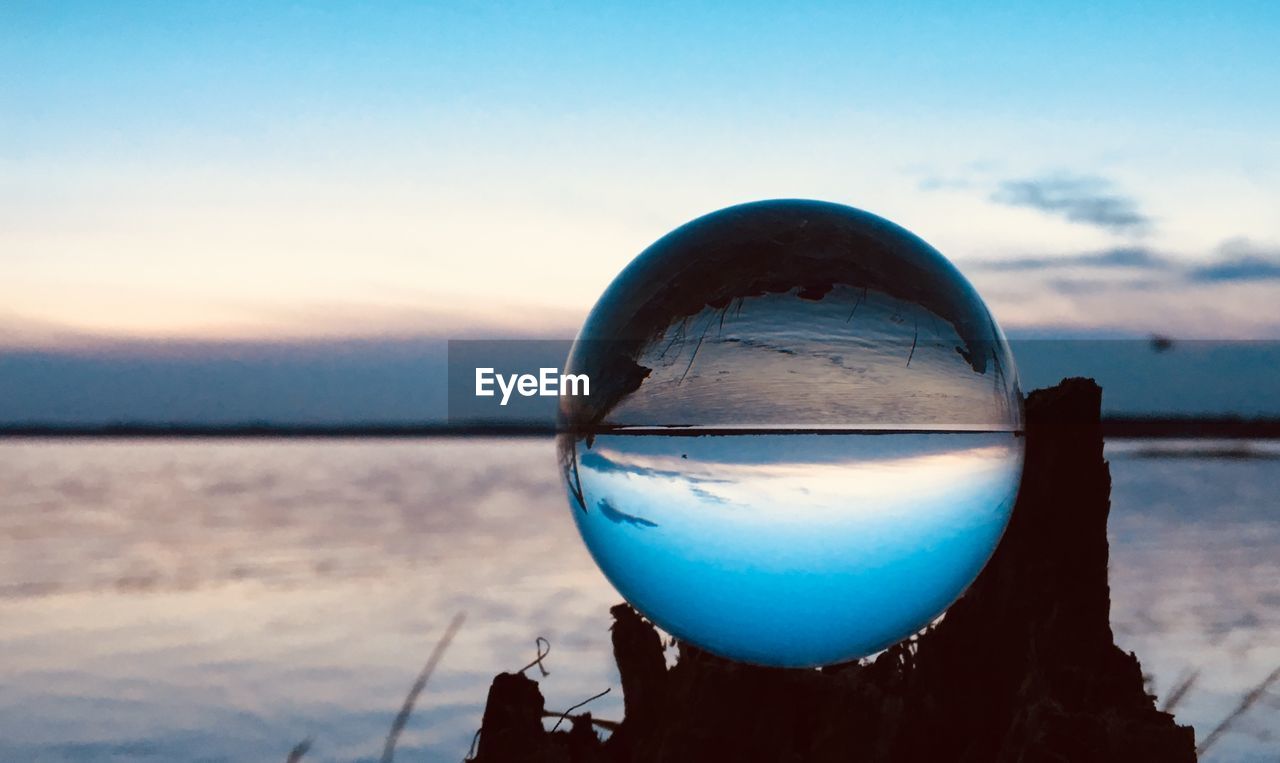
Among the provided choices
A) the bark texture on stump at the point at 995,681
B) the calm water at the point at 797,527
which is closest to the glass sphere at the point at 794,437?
the calm water at the point at 797,527

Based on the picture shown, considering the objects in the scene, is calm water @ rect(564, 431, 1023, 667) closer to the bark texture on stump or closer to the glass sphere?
the glass sphere

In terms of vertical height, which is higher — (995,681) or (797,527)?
(797,527)

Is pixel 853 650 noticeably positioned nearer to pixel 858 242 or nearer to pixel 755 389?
pixel 755 389

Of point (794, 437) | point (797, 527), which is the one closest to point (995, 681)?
point (797, 527)

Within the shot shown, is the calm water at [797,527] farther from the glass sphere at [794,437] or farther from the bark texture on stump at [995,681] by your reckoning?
the bark texture on stump at [995,681]

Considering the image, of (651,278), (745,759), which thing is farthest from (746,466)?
(745,759)

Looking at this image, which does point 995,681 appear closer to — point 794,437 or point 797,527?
point 797,527
